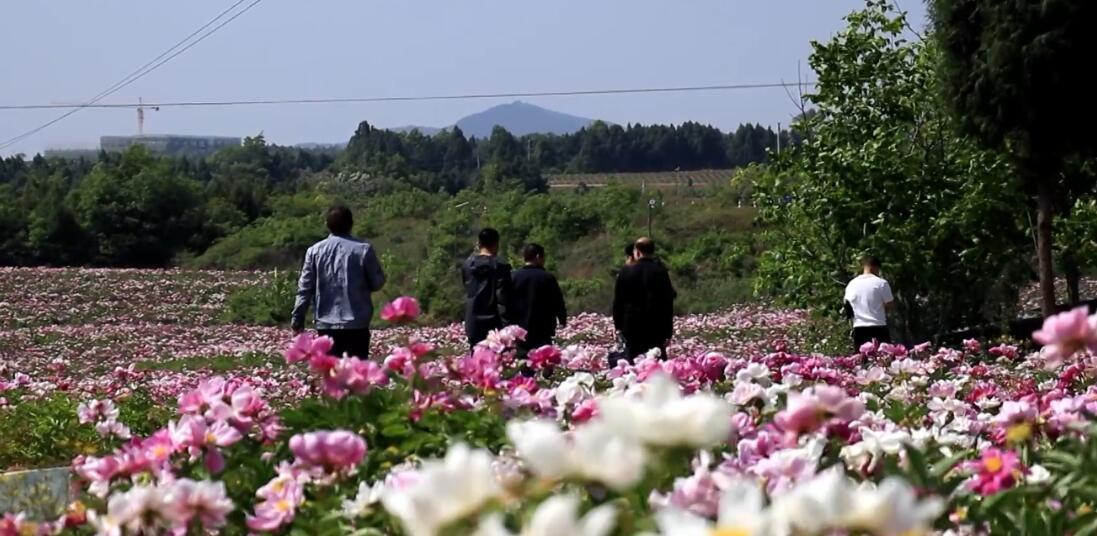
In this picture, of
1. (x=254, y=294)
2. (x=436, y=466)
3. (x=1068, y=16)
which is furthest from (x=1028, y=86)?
(x=254, y=294)

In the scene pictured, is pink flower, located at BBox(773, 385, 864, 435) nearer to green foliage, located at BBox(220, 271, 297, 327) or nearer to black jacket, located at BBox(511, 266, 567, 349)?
black jacket, located at BBox(511, 266, 567, 349)

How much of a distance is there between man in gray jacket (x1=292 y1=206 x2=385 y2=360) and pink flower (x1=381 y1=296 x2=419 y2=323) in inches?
171

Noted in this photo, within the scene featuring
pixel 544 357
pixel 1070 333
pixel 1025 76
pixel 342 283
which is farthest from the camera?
pixel 1025 76

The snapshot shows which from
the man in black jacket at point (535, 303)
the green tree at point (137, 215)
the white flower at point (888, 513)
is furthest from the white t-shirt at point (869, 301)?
the green tree at point (137, 215)

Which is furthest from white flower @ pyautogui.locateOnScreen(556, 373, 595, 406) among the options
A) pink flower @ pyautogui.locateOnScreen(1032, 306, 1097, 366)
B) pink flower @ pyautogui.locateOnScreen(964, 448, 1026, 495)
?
pink flower @ pyautogui.locateOnScreen(1032, 306, 1097, 366)

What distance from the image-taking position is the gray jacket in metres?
8.11

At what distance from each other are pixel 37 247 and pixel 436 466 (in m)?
53.4

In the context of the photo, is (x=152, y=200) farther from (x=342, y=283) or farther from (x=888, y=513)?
(x=888, y=513)

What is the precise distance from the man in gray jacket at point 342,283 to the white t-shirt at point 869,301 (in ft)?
11.9

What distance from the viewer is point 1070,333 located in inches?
96.1

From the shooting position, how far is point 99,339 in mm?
22016

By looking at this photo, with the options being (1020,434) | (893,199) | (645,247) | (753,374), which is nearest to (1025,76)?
(893,199)

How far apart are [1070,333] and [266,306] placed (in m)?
25.6

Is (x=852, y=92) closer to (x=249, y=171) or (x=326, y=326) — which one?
(x=326, y=326)
